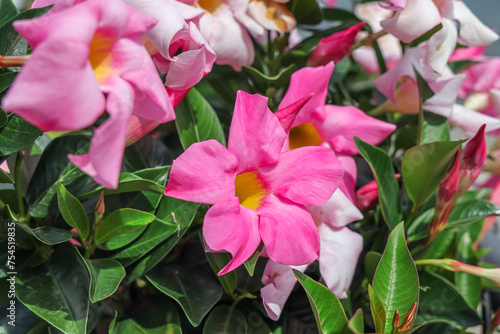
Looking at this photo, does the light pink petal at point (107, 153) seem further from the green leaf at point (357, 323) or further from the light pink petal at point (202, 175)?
the green leaf at point (357, 323)

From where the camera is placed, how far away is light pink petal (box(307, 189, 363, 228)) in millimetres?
517

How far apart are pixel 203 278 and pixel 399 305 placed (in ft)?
0.74

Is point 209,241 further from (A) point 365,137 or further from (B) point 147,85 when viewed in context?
(A) point 365,137

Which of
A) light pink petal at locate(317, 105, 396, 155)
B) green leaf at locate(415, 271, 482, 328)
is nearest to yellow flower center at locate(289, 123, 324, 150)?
light pink petal at locate(317, 105, 396, 155)

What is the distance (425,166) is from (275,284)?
0.79 ft

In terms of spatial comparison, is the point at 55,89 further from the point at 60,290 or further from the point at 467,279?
the point at 467,279

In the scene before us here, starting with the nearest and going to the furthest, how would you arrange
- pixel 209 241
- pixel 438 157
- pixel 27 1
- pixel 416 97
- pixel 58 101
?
pixel 58 101 < pixel 209 241 < pixel 438 157 < pixel 416 97 < pixel 27 1

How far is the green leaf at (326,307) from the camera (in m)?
0.46

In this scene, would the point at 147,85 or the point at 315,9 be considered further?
the point at 315,9

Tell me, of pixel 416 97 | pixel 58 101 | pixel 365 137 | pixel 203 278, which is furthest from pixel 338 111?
pixel 58 101

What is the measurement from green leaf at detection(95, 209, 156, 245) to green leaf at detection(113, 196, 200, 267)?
3 centimetres

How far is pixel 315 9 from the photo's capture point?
2.41 ft

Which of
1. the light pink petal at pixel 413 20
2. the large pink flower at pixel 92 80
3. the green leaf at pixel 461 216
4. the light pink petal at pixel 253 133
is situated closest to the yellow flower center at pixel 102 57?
the large pink flower at pixel 92 80

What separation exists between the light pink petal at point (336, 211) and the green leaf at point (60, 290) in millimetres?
257
